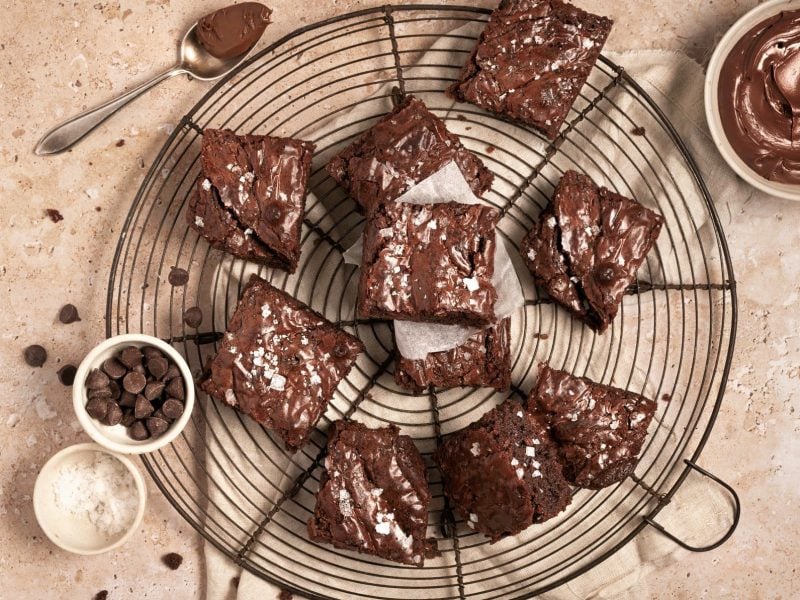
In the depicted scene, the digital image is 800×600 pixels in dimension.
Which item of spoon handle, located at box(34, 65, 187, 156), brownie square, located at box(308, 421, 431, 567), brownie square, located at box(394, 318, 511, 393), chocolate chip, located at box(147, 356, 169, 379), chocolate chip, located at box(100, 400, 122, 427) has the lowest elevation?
brownie square, located at box(308, 421, 431, 567)

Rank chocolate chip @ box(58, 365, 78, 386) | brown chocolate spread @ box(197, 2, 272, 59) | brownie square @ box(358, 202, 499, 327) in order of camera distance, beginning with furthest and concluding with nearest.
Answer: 1. chocolate chip @ box(58, 365, 78, 386)
2. brown chocolate spread @ box(197, 2, 272, 59)
3. brownie square @ box(358, 202, 499, 327)

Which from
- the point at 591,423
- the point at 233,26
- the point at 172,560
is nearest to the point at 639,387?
the point at 591,423

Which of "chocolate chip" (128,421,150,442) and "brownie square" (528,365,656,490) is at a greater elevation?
"chocolate chip" (128,421,150,442)

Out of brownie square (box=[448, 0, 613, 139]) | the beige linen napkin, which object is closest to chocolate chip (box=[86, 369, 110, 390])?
the beige linen napkin

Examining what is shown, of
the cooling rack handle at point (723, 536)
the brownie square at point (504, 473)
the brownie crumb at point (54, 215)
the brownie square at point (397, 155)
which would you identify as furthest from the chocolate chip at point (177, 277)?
the cooling rack handle at point (723, 536)

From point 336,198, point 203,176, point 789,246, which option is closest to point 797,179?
point 789,246

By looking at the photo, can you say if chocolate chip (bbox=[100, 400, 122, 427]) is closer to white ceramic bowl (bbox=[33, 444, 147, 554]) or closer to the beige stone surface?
white ceramic bowl (bbox=[33, 444, 147, 554])

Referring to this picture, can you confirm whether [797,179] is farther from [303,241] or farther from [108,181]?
[108,181]

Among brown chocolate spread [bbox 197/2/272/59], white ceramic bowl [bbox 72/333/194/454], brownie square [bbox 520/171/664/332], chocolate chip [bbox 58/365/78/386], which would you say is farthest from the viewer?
chocolate chip [bbox 58/365/78/386]
